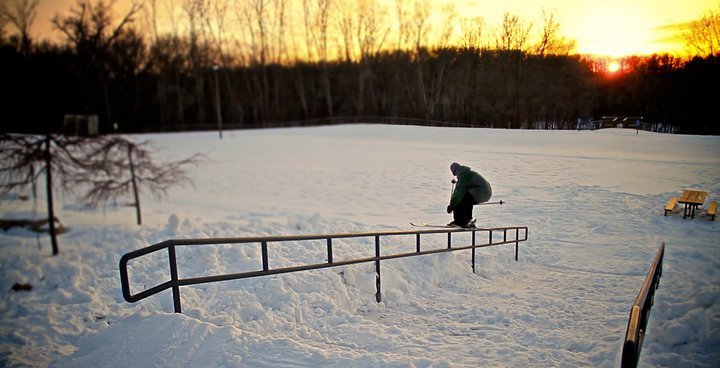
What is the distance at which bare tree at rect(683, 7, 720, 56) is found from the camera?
252 centimetres

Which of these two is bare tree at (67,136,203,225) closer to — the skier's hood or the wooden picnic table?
the skier's hood

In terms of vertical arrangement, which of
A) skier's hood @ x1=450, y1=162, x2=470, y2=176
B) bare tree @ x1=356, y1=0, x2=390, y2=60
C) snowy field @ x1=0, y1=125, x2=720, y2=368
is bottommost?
snowy field @ x1=0, y1=125, x2=720, y2=368

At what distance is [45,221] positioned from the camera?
452 centimetres

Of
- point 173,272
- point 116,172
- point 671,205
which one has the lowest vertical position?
point 173,272

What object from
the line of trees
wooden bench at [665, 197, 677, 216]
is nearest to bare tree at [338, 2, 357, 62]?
the line of trees

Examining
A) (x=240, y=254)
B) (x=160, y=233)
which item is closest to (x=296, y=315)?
(x=240, y=254)

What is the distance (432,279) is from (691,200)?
266 centimetres

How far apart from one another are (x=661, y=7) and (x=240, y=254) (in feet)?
18.0

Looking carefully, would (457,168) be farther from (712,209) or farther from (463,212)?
(712,209)

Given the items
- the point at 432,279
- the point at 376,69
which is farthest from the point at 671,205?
the point at 376,69

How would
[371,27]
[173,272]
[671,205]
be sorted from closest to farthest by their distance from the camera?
[173,272], [671,205], [371,27]

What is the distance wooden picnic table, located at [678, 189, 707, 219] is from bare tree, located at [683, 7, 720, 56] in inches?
40.7

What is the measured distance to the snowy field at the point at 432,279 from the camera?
2.14 meters

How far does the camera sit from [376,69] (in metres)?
4.08
